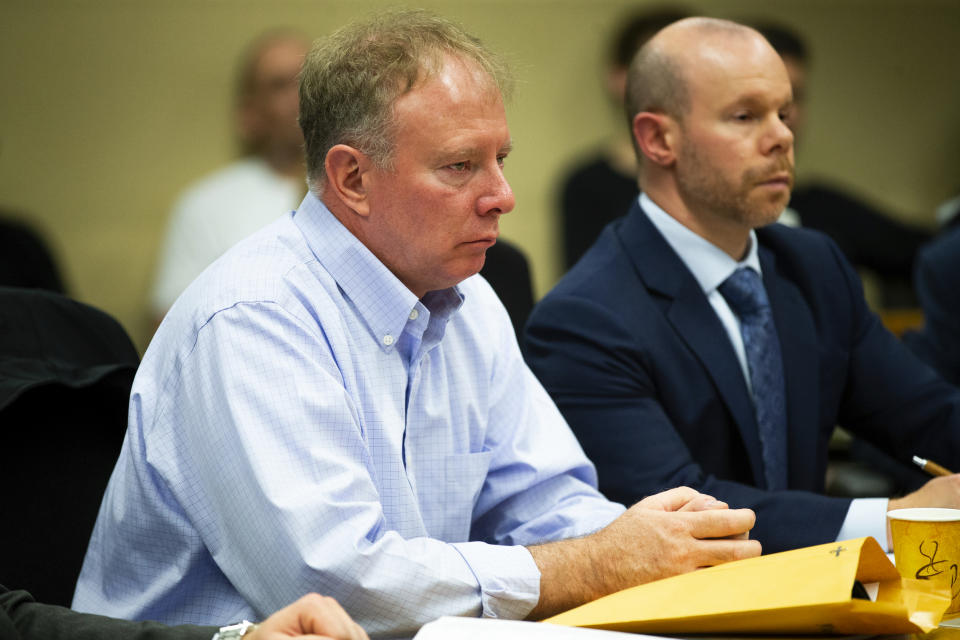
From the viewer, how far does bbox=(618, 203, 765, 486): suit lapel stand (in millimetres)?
1659

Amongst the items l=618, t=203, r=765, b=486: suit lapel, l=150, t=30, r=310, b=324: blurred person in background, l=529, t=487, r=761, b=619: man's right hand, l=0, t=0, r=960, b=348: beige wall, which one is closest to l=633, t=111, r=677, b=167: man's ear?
l=618, t=203, r=765, b=486: suit lapel

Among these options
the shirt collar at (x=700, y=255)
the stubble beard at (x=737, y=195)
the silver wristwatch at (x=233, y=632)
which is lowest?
the silver wristwatch at (x=233, y=632)

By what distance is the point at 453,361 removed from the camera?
1395 millimetres

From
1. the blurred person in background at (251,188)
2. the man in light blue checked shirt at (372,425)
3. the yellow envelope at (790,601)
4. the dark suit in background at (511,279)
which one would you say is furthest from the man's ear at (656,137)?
the blurred person in background at (251,188)

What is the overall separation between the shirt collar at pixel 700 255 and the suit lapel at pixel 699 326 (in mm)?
21

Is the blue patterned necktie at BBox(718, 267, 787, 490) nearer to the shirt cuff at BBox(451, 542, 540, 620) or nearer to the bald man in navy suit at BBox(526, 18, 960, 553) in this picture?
the bald man in navy suit at BBox(526, 18, 960, 553)

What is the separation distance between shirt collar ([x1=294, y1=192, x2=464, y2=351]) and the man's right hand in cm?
30

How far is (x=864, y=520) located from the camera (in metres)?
1.44

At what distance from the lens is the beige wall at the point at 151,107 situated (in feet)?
11.5

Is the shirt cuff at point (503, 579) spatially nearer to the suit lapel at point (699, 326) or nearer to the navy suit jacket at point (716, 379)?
the navy suit jacket at point (716, 379)

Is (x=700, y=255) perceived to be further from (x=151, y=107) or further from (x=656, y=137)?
(x=151, y=107)

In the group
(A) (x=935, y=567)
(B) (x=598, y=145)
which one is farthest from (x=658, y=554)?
(B) (x=598, y=145)

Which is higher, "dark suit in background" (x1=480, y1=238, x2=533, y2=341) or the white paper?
"dark suit in background" (x1=480, y1=238, x2=533, y2=341)

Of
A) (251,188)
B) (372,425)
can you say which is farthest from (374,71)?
(251,188)
